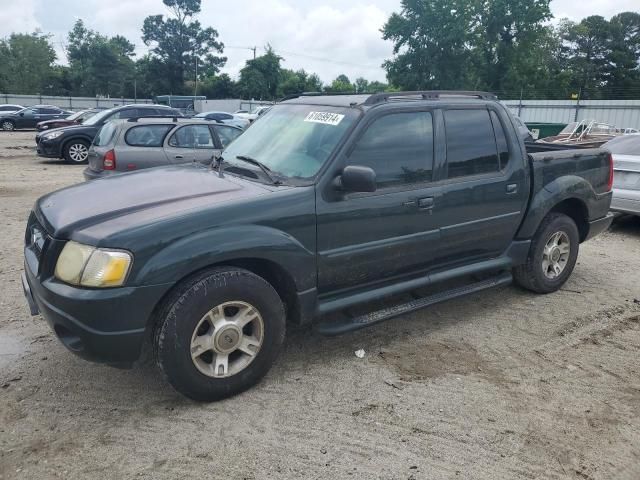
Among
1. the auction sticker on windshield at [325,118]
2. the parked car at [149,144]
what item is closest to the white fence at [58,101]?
the parked car at [149,144]

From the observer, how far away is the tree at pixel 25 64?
62.3m

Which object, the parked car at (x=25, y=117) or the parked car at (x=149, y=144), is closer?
the parked car at (x=149, y=144)

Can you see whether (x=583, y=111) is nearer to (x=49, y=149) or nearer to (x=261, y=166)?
(x=49, y=149)

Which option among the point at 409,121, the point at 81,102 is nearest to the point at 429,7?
the point at 81,102

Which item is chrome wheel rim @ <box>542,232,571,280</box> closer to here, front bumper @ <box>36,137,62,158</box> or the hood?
the hood

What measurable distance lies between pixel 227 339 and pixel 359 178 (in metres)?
1.30

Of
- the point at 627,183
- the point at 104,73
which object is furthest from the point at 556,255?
the point at 104,73

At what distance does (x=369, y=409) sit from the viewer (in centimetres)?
330

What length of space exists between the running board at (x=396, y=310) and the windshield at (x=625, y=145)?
4.73 m

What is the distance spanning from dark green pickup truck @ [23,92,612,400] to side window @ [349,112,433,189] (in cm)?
1

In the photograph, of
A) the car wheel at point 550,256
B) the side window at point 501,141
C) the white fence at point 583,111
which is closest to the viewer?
the side window at point 501,141

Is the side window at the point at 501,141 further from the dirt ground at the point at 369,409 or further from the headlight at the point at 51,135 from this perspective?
the headlight at the point at 51,135

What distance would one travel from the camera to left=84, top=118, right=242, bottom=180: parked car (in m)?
8.71

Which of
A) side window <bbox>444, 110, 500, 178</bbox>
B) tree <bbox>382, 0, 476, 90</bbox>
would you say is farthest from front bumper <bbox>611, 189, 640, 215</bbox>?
tree <bbox>382, 0, 476, 90</bbox>
